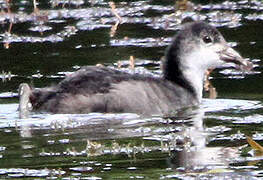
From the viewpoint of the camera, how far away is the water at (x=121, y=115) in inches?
448

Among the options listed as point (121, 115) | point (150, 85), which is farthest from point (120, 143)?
point (150, 85)

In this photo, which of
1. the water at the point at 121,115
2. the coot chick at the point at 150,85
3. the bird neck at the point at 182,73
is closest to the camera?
the water at the point at 121,115

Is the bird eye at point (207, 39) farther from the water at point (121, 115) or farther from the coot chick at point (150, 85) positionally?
the water at point (121, 115)

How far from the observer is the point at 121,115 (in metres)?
14.0

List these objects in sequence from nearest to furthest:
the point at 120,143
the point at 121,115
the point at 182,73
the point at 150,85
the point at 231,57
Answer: the point at 120,143 → the point at 121,115 → the point at 150,85 → the point at 182,73 → the point at 231,57

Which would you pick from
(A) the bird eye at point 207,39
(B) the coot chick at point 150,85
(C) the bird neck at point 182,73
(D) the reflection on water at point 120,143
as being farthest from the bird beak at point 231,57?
(D) the reflection on water at point 120,143

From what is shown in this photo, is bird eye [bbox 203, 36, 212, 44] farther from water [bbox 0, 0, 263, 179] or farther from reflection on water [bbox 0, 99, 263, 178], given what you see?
reflection on water [bbox 0, 99, 263, 178]

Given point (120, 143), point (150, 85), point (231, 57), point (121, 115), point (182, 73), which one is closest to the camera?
point (120, 143)

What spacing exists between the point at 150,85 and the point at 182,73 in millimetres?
998

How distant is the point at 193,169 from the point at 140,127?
2156mm

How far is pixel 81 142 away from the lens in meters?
12.4

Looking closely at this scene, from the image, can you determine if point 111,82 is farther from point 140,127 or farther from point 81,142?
point 81,142

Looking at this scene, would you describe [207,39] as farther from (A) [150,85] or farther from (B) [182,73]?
(A) [150,85]

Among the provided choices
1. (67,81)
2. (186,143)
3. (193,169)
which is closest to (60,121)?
(67,81)
